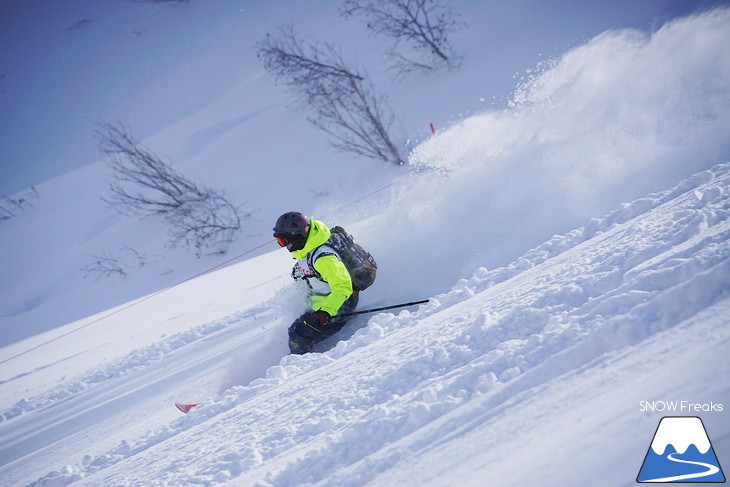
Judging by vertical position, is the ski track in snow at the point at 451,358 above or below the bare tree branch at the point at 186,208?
below

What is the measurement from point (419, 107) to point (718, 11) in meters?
8.83

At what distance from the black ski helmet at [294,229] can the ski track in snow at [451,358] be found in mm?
1207

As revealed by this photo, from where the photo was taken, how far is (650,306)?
1986 millimetres

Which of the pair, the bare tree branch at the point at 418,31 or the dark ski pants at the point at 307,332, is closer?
the dark ski pants at the point at 307,332

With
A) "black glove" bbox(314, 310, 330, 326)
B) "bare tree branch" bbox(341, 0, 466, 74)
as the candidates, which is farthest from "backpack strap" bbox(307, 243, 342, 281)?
"bare tree branch" bbox(341, 0, 466, 74)

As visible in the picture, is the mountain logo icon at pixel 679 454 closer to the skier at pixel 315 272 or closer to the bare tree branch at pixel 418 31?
the skier at pixel 315 272

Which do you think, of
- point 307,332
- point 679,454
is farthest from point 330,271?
point 679,454

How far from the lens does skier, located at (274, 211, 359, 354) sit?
411 cm

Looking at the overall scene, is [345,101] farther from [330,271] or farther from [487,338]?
[487,338]

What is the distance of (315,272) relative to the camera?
169 inches

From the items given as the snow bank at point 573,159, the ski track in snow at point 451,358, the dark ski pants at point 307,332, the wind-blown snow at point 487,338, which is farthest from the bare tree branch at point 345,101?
the ski track in snow at point 451,358

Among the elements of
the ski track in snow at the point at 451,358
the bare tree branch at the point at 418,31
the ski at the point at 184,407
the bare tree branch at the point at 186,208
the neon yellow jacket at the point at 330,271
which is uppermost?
the bare tree branch at the point at 418,31

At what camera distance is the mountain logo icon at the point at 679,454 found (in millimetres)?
1300

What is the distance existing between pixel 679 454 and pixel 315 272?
3383mm
